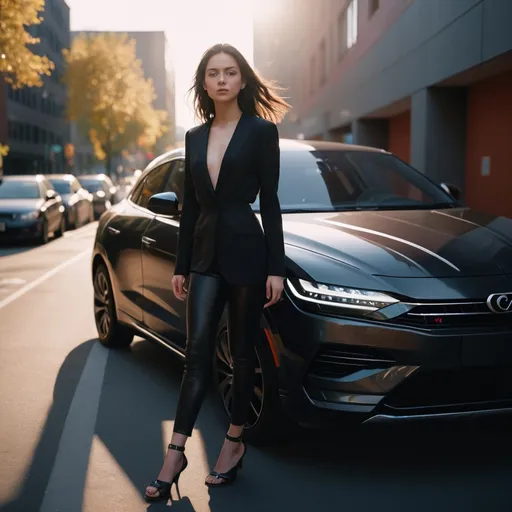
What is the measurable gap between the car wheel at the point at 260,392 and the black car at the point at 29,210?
1412 cm

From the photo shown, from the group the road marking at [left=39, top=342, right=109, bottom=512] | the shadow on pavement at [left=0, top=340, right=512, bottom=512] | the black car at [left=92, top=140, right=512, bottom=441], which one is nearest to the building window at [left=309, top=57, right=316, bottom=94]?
the road marking at [left=39, top=342, right=109, bottom=512]

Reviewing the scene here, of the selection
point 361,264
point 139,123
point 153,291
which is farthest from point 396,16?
point 139,123

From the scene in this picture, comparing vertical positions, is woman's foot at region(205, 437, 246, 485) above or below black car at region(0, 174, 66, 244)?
above

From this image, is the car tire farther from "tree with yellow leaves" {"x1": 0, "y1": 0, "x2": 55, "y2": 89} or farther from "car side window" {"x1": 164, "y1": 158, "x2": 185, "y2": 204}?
"car side window" {"x1": 164, "y1": 158, "x2": 185, "y2": 204}

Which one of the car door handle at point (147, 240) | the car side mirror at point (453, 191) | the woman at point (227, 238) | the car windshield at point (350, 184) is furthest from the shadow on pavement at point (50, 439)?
the car side mirror at point (453, 191)

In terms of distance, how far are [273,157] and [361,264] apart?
27.7 inches

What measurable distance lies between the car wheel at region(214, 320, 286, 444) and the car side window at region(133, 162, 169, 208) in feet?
5.96

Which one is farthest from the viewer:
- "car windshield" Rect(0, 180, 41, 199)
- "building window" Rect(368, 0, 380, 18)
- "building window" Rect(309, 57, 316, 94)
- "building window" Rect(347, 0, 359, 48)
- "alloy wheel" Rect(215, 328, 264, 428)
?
"building window" Rect(309, 57, 316, 94)

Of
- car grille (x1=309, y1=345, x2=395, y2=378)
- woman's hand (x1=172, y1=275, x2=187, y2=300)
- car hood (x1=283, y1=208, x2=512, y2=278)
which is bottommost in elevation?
car grille (x1=309, y1=345, x2=395, y2=378)

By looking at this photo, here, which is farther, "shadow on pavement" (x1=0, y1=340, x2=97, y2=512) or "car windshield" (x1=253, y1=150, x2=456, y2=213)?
"car windshield" (x1=253, y1=150, x2=456, y2=213)

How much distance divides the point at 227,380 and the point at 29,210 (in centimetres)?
1453

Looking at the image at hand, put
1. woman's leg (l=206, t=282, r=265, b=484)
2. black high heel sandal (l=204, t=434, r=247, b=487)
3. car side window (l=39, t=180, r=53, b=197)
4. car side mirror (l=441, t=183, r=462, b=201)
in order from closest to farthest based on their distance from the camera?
1. woman's leg (l=206, t=282, r=265, b=484)
2. black high heel sandal (l=204, t=434, r=247, b=487)
3. car side mirror (l=441, t=183, r=462, b=201)
4. car side window (l=39, t=180, r=53, b=197)

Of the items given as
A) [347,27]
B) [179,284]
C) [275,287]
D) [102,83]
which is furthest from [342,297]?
[102,83]

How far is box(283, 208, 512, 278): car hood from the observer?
13.9 ft
